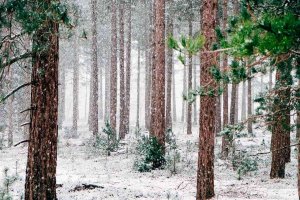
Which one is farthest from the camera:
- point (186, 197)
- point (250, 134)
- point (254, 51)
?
point (250, 134)

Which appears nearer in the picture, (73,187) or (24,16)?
(24,16)

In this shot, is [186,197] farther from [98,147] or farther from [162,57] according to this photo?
[98,147]

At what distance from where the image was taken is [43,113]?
744cm

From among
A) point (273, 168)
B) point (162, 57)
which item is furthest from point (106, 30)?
point (273, 168)

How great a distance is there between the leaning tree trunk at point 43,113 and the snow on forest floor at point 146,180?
2.29m

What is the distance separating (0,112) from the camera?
1316 inches

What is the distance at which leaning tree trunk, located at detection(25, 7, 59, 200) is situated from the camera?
24.3 feet

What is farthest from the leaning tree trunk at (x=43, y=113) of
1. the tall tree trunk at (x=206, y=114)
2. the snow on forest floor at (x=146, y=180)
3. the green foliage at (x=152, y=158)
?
the green foliage at (x=152, y=158)

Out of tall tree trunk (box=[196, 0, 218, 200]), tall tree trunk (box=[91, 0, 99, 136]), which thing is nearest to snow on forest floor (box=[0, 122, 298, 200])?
tall tree trunk (box=[196, 0, 218, 200])

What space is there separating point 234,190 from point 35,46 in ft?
22.3

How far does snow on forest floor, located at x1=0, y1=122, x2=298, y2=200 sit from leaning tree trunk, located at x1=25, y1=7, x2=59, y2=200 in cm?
229

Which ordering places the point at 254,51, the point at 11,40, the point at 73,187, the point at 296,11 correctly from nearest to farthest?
the point at 254,51, the point at 296,11, the point at 11,40, the point at 73,187

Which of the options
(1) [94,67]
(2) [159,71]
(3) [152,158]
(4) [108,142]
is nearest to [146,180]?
(3) [152,158]

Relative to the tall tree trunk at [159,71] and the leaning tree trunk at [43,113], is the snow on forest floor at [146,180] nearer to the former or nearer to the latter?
the tall tree trunk at [159,71]
